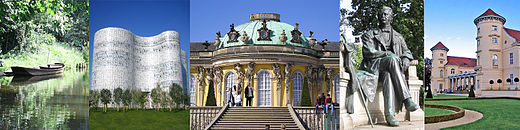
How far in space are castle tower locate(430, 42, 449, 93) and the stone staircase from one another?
1432 cm

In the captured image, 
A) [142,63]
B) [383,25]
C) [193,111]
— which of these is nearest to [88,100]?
[142,63]

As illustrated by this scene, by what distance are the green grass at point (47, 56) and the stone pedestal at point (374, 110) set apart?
5.35m

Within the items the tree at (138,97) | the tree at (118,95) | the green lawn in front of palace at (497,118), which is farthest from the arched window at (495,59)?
the tree at (118,95)

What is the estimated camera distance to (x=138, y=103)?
6.73 m

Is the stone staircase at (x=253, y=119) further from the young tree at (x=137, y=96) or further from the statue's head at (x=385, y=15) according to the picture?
the statue's head at (x=385, y=15)

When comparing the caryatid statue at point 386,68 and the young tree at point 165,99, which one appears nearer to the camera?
the caryatid statue at point 386,68

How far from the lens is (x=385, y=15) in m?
6.72

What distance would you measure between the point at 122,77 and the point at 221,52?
15.6 meters

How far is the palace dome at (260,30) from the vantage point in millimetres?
21625

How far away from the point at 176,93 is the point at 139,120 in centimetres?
95

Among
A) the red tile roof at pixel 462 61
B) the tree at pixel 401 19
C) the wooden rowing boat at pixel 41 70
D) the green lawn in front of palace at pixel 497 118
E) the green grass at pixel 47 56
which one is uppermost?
the red tile roof at pixel 462 61

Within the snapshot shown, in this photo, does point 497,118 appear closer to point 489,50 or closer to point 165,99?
point 165,99

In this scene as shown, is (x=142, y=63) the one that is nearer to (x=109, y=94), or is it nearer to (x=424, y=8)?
(x=109, y=94)

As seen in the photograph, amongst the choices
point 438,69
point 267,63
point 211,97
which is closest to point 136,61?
point 211,97
